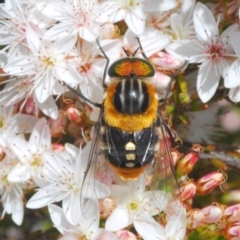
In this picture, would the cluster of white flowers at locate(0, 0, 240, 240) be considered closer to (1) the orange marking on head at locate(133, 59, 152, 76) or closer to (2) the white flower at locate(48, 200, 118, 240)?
(2) the white flower at locate(48, 200, 118, 240)

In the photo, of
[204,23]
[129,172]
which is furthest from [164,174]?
[204,23]

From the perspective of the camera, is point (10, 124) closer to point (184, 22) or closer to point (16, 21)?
point (16, 21)

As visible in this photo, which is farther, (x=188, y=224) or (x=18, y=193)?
(x=18, y=193)

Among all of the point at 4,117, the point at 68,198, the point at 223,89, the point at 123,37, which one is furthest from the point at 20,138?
the point at 223,89

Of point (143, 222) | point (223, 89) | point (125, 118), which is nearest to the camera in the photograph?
point (125, 118)

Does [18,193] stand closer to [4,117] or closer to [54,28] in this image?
[4,117]
